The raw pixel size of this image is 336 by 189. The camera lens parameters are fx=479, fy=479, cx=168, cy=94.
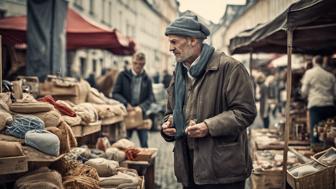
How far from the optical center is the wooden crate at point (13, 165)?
3.62m

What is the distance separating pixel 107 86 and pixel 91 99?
20.4 feet

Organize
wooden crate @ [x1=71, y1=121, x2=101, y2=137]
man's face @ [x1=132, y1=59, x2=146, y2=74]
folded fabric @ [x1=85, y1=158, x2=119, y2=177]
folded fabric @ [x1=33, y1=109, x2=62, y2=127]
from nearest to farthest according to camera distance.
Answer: folded fabric @ [x1=33, y1=109, x2=62, y2=127]
folded fabric @ [x1=85, y1=158, x2=119, y2=177]
wooden crate @ [x1=71, y1=121, x2=101, y2=137]
man's face @ [x1=132, y1=59, x2=146, y2=74]

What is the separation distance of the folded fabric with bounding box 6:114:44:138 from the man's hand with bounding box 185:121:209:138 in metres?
1.48

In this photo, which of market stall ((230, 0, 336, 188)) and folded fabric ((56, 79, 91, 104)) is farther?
folded fabric ((56, 79, 91, 104))

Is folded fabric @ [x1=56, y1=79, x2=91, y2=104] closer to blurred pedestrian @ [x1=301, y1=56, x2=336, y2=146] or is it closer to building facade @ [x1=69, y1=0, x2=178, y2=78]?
blurred pedestrian @ [x1=301, y1=56, x2=336, y2=146]

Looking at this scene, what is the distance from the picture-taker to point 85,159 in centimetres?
563

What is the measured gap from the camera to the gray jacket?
3510 millimetres

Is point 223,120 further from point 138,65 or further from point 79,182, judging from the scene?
point 138,65

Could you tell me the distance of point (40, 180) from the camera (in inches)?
151

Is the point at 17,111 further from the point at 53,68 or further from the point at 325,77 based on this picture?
the point at 325,77

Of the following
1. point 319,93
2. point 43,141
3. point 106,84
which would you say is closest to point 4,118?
point 43,141

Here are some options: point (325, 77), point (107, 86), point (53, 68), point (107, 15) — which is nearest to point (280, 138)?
point (325, 77)

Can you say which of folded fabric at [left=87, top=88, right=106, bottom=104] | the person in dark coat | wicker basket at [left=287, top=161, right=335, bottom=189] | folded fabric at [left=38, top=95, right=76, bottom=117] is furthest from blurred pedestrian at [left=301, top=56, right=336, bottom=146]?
folded fabric at [left=38, top=95, right=76, bottom=117]

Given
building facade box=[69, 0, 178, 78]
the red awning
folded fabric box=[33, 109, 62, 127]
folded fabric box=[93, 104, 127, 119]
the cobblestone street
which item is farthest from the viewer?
building facade box=[69, 0, 178, 78]
